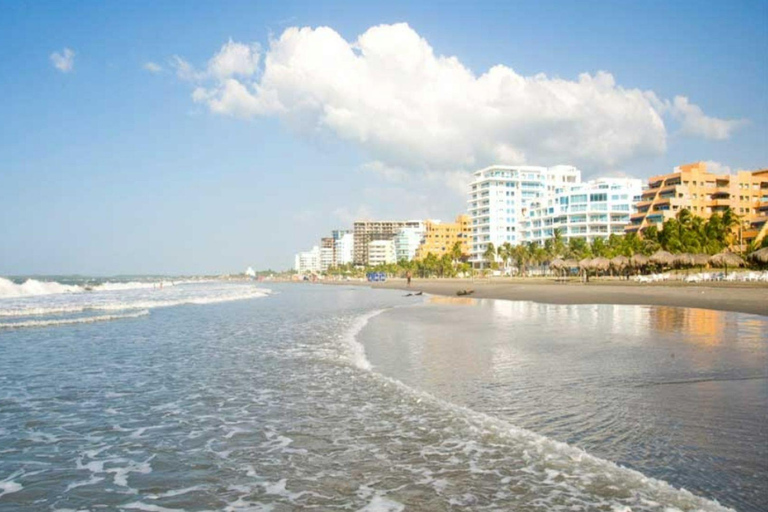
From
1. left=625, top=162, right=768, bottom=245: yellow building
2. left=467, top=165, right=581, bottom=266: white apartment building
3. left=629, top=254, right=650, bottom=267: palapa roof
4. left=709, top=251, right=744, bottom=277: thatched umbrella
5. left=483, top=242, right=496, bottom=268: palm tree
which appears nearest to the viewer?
left=709, top=251, right=744, bottom=277: thatched umbrella

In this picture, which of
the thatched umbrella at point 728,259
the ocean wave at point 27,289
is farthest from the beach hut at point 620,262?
the ocean wave at point 27,289

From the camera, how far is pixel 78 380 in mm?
12383

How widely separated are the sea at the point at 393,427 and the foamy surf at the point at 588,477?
0.03 metres

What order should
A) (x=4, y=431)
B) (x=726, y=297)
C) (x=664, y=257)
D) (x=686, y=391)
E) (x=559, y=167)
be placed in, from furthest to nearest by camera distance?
(x=559, y=167) → (x=664, y=257) → (x=726, y=297) → (x=686, y=391) → (x=4, y=431)

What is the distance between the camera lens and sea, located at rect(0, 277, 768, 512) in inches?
230

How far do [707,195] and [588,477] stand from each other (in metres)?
109

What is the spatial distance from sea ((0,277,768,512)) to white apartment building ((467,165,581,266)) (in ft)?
409

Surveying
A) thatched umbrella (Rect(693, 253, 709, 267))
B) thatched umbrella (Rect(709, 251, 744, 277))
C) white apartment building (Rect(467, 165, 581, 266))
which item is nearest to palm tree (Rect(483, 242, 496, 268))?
white apartment building (Rect(467, 165, 581, 266))

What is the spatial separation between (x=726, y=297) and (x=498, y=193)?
107309 mm

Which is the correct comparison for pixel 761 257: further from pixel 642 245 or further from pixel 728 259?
pixel 642 245

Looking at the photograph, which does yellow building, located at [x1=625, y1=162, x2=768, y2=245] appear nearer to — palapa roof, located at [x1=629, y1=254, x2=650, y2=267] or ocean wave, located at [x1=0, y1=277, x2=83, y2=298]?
palapa roof, located at [x1=629, y1=254, x2=650, y2=267]

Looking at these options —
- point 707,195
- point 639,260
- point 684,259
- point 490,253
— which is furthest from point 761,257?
point 490,253

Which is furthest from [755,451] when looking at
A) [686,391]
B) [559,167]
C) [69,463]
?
[559,167]

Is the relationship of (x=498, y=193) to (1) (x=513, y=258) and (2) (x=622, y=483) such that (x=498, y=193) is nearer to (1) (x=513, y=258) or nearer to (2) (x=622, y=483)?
(1) (x=513, y=258)
